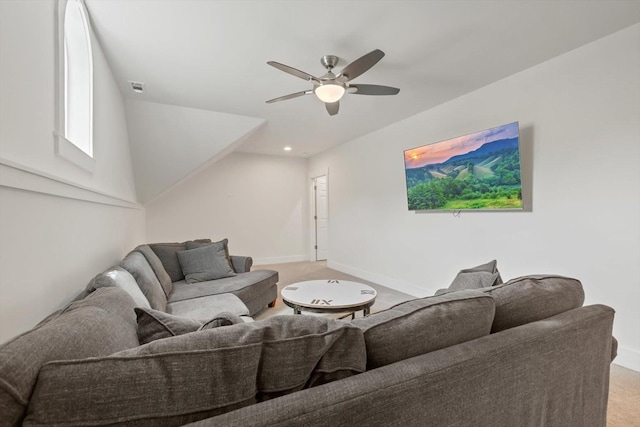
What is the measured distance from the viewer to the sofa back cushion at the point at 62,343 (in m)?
0.52

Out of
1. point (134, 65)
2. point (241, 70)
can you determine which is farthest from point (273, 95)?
point (134, 65)

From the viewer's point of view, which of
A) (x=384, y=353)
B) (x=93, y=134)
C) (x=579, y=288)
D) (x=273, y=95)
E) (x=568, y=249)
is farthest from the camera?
(x=273, y=95)

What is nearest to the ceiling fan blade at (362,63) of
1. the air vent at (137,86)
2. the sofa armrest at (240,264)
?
the air vent at (137,86)

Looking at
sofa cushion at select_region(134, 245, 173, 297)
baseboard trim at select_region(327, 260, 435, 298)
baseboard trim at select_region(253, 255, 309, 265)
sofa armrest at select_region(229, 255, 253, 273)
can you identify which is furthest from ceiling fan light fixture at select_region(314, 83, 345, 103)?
baseboard trim at select_region(253, 255, 309, 265)

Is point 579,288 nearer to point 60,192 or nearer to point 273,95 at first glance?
point 60,192

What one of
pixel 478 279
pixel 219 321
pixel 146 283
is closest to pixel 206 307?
pixel 146 283

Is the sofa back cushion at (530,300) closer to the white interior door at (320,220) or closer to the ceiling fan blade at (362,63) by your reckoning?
the ceiling fan blade at (362,63)

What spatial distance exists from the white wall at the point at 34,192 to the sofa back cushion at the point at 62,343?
0.87 feet

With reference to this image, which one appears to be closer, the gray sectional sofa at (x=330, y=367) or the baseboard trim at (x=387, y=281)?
the gray sectional sofa at (x=330, y=367)

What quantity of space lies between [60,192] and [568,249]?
357cm

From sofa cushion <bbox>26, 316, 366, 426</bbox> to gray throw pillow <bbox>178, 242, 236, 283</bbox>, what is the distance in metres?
2.61

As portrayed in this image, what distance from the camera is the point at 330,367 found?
2.51 ft

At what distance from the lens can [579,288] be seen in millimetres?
1307

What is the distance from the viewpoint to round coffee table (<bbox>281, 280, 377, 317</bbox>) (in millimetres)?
2107
